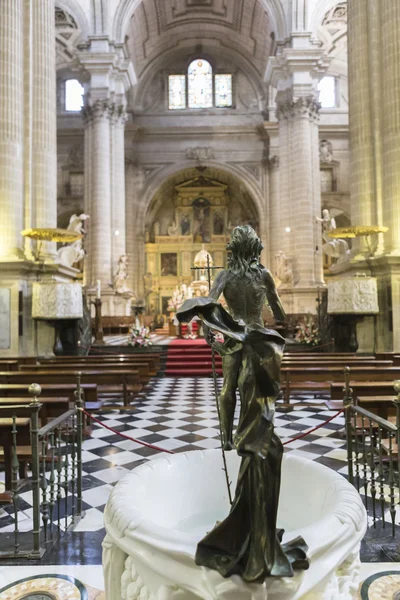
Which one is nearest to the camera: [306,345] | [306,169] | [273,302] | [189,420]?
[273,302]

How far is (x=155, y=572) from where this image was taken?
1.92 meters

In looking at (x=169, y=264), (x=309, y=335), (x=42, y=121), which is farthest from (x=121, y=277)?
(x=169, y=264)

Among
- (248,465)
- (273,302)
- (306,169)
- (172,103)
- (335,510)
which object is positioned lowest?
(335,510)

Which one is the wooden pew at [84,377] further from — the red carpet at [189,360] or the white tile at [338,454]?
the red carpet at [189,360]

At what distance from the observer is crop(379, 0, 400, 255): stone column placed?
438 inches

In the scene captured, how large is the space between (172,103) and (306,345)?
21.8 metres

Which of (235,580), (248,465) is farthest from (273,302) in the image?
(235,580)

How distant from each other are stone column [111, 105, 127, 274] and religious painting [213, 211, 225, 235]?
35.1 feet

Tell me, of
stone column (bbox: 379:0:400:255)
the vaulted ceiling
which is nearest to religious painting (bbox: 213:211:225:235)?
the vaulted ceiling

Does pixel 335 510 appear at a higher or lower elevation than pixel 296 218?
lower

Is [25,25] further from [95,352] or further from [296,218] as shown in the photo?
[296,218]

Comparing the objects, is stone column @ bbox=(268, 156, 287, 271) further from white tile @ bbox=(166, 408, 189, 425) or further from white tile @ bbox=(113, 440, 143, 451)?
white tile @ bbox=(113, 440, 143, 451)

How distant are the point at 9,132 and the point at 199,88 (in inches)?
848

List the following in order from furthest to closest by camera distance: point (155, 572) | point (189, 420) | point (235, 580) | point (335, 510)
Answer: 1. point (189, 420)
2. point (335, 510)
3. point (155, 572)
4. point (235, 580)
